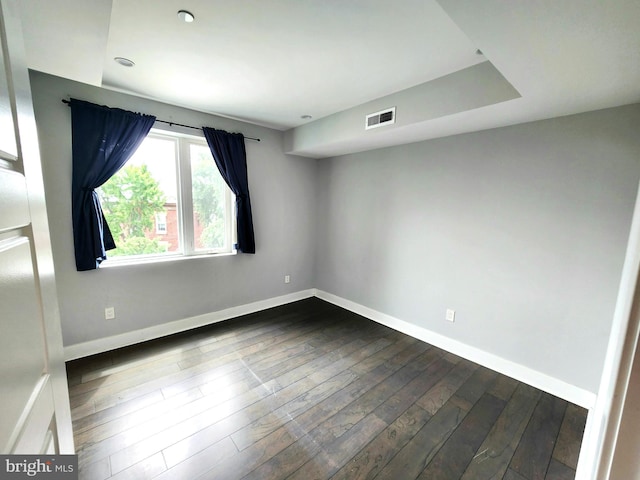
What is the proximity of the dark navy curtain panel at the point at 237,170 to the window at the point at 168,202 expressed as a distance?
142mm

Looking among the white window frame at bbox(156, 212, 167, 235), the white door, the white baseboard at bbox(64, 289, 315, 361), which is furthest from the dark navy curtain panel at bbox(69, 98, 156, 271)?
the white door

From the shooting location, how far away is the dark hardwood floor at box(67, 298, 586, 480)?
Answer: 4.99ft

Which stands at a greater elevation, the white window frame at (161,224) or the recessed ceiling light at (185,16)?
the recessed ceiling light at (185,16)

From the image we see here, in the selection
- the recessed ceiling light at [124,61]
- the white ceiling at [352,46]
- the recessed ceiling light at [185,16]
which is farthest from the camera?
the recessed ceiling light at [124,61]

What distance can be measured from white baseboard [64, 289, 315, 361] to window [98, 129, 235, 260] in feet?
2.54

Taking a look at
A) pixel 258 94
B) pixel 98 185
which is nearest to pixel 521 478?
pixel 258 94

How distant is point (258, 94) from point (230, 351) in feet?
8.16

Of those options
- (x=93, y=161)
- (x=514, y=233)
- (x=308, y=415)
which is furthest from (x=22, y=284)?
(x=514, y=233)

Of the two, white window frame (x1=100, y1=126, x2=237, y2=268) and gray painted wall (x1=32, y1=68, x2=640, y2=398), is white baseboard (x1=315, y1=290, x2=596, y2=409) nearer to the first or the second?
gray painted wall (x1=32, y1=68, x2=640, y2=398)

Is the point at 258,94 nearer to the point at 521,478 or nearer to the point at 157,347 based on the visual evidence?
the point at 157,347

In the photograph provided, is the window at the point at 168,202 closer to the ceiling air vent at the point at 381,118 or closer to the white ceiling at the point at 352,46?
the white ceiling at the point at 352,46

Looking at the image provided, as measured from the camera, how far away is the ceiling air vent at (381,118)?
2.32 m

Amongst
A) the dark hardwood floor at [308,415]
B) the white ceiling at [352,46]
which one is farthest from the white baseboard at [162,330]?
the white ceiling at [352,46]

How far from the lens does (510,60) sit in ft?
4.43
